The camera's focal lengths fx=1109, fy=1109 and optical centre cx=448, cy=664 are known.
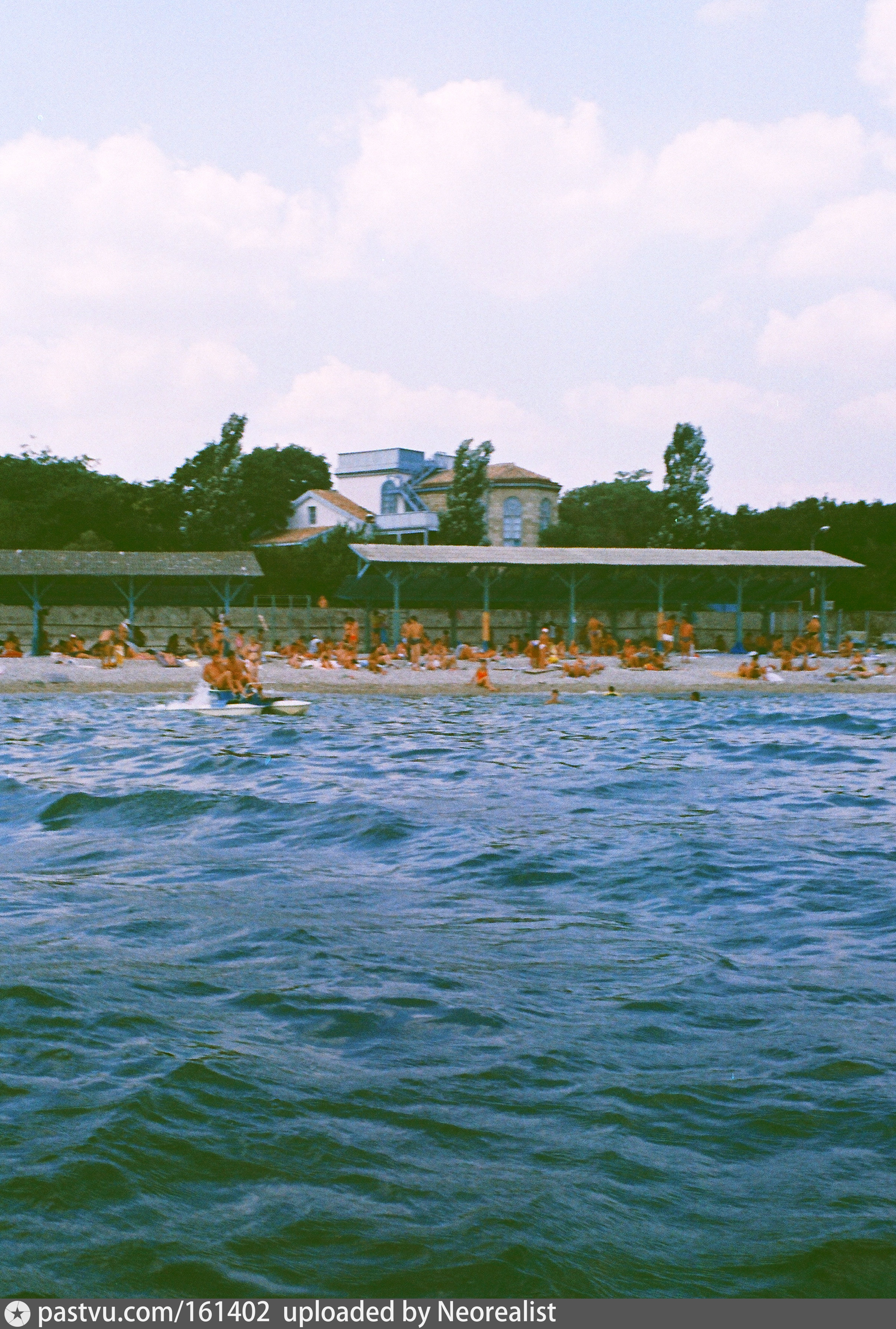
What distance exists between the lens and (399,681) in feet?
85.6

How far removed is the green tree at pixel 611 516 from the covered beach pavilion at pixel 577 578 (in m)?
10.4

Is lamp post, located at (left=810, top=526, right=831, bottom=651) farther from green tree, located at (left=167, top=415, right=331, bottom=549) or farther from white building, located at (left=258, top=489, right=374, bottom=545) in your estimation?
green tree, located at (left=167, top=415, right=331, bottom=549)

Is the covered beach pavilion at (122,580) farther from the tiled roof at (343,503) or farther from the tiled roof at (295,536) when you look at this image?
the tiled roof at (343,503)

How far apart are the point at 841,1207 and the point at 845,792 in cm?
933

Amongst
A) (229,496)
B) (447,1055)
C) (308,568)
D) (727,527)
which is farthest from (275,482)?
(447,1055)

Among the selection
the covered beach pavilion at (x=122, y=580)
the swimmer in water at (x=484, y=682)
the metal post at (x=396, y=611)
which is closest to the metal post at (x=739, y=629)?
the metal post at (x=396, y=611)

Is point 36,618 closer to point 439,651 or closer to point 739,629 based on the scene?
point 439,651

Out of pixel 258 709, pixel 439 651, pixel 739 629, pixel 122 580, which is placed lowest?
pixel 258 709

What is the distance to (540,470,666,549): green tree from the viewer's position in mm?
57000

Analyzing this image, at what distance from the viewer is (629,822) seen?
10672 millimetres

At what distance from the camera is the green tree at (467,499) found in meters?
53.3

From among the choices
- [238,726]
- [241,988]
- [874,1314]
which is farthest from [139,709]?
[874,1314]

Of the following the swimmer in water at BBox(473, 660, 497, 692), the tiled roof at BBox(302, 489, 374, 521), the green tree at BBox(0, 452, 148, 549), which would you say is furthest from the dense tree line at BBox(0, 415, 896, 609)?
the swimmer in water at BBox(473, 660, 497, 692)

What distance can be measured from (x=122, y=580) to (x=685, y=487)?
3318cm
